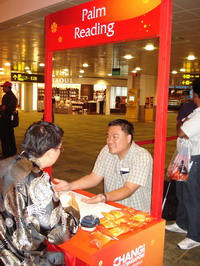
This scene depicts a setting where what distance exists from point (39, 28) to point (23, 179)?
6.17 m

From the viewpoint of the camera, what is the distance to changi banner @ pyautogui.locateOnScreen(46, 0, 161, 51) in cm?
197

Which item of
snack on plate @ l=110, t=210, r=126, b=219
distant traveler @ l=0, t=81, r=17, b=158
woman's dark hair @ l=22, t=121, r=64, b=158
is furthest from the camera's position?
distant traveler @ l=0, t=81, r=17, b=158

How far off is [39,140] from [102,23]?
118 cm

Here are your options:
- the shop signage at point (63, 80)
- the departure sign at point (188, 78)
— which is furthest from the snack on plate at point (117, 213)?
the shop signage at point (63, 80)

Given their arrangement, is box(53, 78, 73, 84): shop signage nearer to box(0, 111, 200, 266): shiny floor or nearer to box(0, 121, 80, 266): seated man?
box(0, 111, 200, 266): shiny floor

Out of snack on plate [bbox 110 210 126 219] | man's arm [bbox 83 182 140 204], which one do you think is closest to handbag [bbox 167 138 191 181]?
man's arm [bbox 83 182 140 204]

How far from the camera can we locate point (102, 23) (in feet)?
7.49

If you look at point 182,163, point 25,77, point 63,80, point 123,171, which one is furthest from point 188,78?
point 123,171

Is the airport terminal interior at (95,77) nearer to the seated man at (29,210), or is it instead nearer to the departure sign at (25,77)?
the departure sign at (25,77)

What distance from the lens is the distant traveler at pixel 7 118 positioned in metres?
6.91

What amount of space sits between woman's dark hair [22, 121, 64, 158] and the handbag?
173 centimetres

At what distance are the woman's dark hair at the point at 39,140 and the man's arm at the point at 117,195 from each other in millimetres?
766

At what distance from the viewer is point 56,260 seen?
5.41 ft

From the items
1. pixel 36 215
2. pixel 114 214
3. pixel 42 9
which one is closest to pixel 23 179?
pixel 36 215
